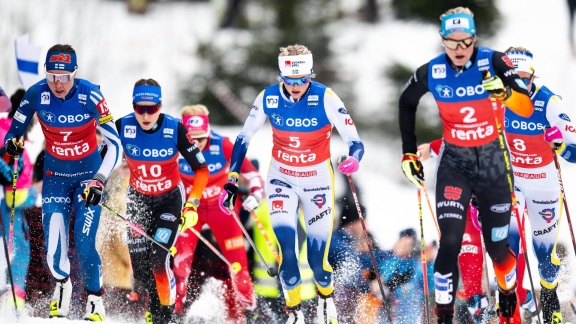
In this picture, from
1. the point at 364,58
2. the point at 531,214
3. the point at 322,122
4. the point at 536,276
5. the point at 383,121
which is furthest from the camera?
the point at 364,58

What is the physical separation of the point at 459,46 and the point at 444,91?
384mm

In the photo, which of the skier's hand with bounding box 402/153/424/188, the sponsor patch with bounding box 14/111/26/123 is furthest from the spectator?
the sponsor patch with bounding box 14/111/26/123

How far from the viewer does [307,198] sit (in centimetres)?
833

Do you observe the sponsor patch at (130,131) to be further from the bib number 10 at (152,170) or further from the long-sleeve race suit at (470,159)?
the long-sleeve race suit at (470,159)

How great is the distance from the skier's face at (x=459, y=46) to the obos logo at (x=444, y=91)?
207 mm

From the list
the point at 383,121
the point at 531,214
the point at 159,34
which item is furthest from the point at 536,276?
the point at 159,34

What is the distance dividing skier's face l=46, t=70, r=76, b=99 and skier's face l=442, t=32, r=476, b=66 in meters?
3.33

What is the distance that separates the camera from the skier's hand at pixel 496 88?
6.96 m

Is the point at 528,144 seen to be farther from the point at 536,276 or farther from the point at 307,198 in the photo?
the point at 536,276

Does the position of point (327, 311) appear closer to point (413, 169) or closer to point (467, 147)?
point (413, 169)

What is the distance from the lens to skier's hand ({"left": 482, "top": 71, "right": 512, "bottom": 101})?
696 cm

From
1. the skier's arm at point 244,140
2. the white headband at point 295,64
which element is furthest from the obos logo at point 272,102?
the white headband at point 295,64

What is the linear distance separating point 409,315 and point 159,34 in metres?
22.2

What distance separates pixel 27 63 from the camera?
11.0m
